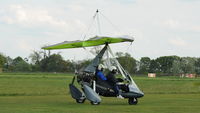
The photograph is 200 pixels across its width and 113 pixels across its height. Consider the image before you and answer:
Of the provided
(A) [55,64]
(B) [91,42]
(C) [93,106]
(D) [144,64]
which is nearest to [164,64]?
(D) [144,64]

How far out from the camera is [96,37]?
22953 mm

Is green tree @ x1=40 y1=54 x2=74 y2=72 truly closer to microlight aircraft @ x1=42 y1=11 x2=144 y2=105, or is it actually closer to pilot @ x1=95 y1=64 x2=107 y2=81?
microlight aircraft @ x1=42 y1=11 x2=144 y2=105

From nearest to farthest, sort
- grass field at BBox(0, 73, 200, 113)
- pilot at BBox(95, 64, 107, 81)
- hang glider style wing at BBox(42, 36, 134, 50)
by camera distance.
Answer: grass field at BBox(0, 73, 200, 113) < hang glider style wing at BBox(42, 36, 134, 50) < pilot at BBox(95, 64, 107, 81)

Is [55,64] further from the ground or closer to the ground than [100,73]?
further from the ground

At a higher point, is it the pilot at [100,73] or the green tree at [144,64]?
the green tree at [144,64]

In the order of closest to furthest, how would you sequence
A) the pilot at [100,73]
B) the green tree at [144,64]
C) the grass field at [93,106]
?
the grass field at [93,106] < the pilot at [100,73] < the green tree at [144,64]

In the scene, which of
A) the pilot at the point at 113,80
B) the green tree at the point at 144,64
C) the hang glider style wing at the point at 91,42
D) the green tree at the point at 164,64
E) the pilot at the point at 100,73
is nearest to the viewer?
the hang glider style wing at the point at 91,42

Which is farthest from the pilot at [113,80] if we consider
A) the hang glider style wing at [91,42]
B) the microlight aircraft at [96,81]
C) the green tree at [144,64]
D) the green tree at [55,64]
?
the green tree at [144,64]

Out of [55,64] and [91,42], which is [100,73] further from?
[55,64]

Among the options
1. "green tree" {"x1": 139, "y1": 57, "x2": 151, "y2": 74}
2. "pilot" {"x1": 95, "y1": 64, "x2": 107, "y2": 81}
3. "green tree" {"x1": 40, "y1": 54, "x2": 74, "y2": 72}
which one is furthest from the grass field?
"green tree" {"x1": 139, "y1": 57, "x2": 151, "y2": 74}

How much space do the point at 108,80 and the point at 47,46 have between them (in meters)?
4.22

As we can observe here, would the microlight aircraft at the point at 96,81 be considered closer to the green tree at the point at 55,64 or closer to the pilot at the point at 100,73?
the pilot at the point at 100,73

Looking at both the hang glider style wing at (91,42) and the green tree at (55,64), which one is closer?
the hang glider style wing at (91,42)

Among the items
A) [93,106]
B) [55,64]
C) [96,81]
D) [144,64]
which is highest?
[144,64]
